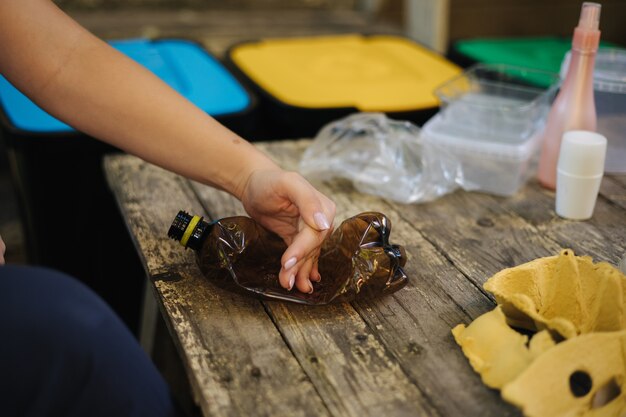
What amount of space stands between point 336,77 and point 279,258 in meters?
1.08

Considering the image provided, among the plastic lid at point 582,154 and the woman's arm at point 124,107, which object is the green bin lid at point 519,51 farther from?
the woman's arm at point 124,107

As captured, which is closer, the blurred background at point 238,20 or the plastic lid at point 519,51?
the plastic lid at point 519,51

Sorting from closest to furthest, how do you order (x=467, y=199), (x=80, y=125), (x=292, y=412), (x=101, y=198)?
(x=292, y=412)
(x=80, y=125)
(x=467, y=199)
(x=101, y=198)

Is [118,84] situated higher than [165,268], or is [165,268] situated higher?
[118,84]

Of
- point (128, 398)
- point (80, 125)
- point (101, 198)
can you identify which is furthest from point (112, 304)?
point (128, 398)

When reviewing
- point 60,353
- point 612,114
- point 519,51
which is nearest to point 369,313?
point 60,353

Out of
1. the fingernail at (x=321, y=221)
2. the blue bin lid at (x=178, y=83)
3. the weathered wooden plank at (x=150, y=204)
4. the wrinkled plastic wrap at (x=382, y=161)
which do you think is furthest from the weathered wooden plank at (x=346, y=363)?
the blue bin lid at (x=178, y=83)

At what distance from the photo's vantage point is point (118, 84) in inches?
45.0

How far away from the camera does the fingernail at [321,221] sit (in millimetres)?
992

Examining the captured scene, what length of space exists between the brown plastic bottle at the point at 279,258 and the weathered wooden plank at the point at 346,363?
0.09ft

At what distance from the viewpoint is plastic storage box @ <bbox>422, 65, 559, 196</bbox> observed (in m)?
1.41

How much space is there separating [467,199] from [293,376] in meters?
0.66

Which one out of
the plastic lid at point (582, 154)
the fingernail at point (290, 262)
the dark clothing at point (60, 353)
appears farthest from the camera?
the plastic lid at point (582, 154)

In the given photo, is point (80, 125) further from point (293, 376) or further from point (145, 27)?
point (145, 27)
